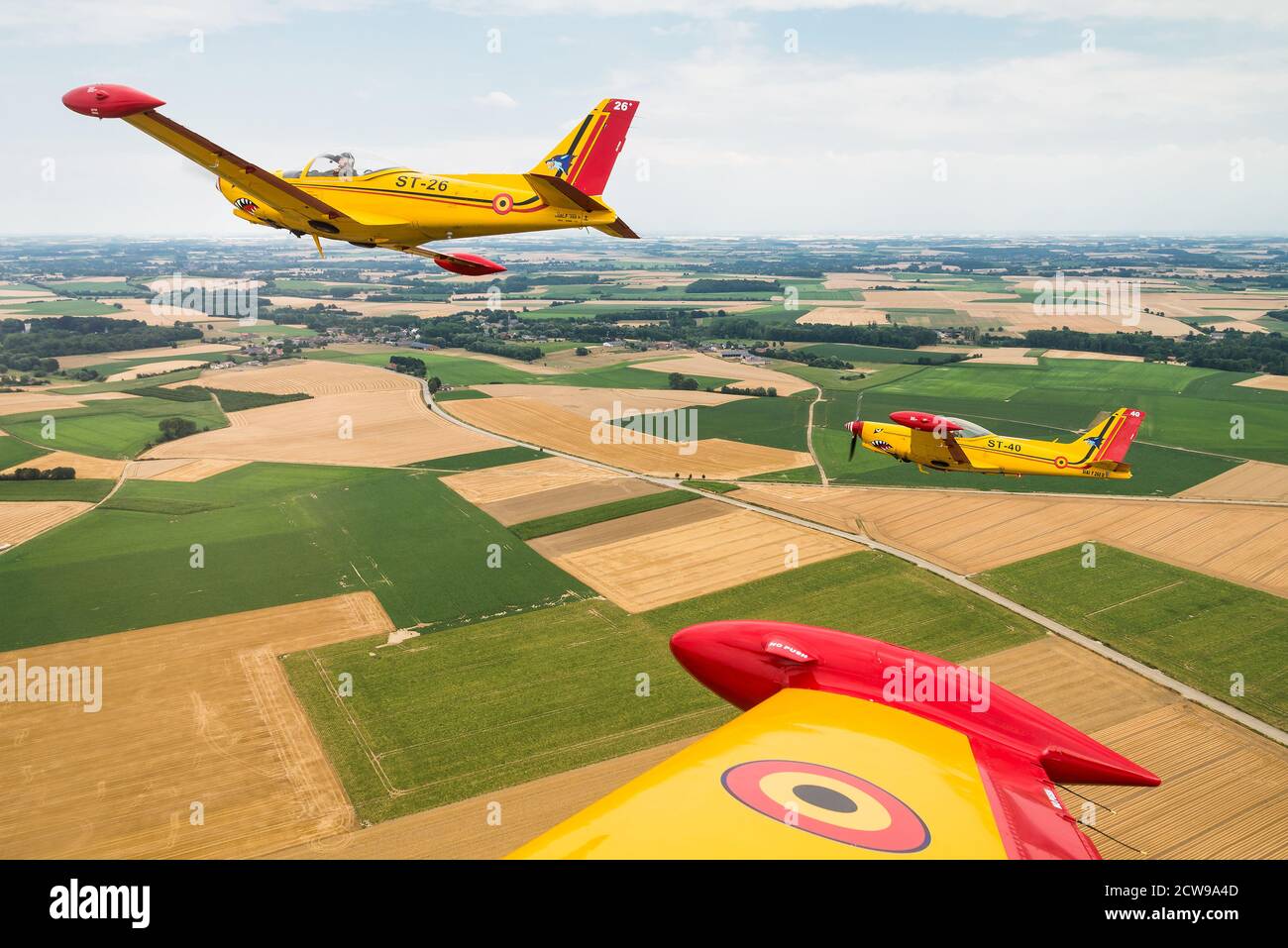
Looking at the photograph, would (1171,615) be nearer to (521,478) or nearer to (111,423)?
(521,478)

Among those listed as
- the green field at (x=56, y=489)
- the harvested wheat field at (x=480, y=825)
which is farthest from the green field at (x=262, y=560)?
the harvested wheat field at (x=480, y=825)

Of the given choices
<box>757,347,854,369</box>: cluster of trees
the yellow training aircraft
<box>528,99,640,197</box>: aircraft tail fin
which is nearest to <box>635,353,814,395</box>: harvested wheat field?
<box>757,347,854,369</box>: cluster of trees

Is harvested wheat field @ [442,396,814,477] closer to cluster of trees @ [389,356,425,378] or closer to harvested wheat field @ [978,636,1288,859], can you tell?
cluster of trees @ [389,356,425,378]

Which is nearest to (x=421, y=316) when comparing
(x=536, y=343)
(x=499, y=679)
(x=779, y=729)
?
(x=536, y=343)

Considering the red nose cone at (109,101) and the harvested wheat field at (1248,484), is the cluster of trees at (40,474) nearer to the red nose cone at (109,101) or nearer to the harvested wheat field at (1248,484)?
the red nose cone at (109,101)

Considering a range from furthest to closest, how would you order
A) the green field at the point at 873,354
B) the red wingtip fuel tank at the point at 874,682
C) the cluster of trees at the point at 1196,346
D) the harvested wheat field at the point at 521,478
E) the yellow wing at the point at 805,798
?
the green field at the point at 873,354 → the cluster of trees at the point at 1196,346 → the harvested wheat field at the point at 521,478 → the red wingtip fuel tank at the point at 874,682 → the yellow wing at the point at 805,798
